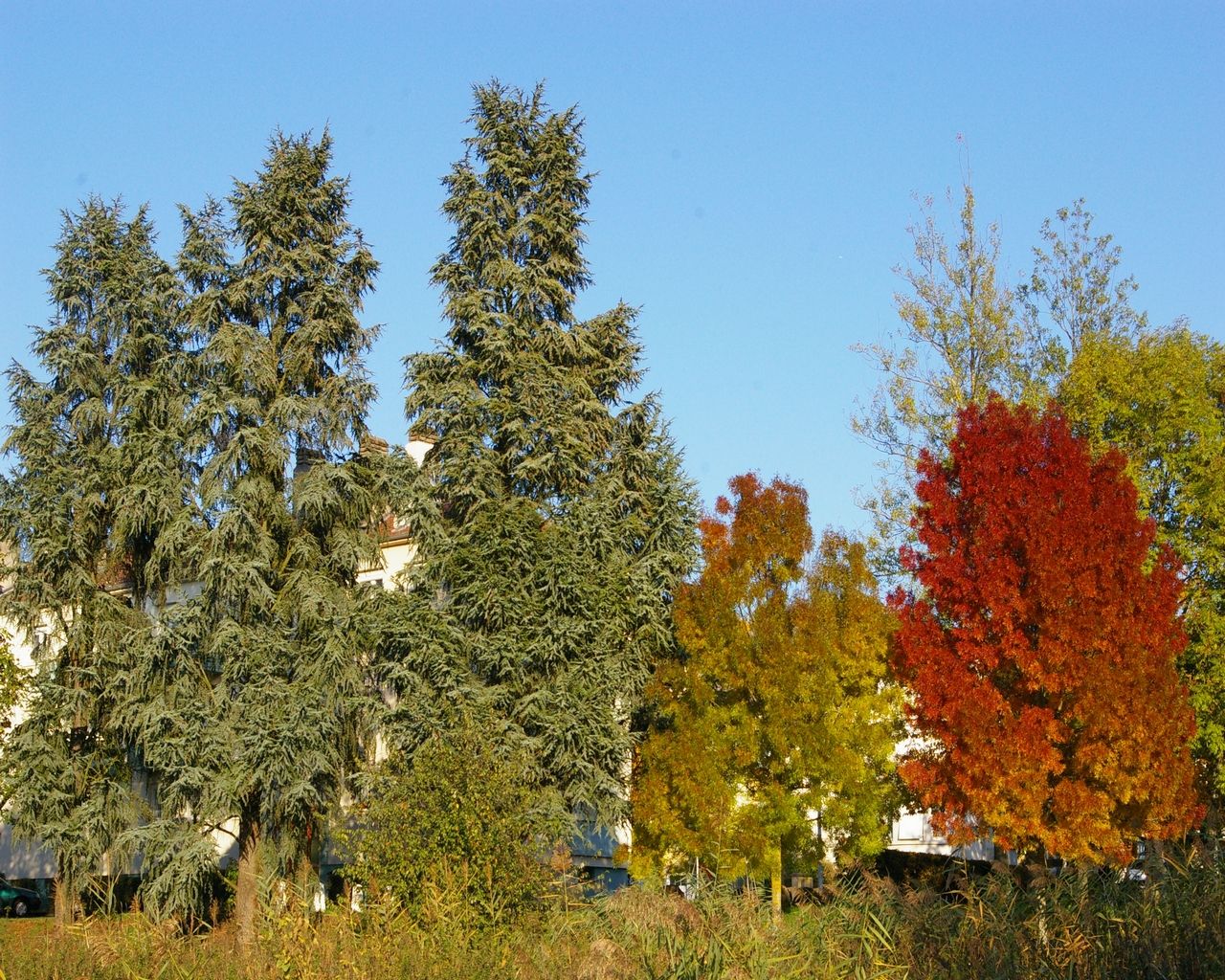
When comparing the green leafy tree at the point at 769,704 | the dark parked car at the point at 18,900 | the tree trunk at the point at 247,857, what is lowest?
the dark parked car at the point at 18,900

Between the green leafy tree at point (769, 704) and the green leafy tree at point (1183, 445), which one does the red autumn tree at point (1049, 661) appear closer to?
the green leafy tree at point (769, 704)

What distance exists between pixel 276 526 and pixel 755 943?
20.2 meters

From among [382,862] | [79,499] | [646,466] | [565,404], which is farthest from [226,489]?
[382,862]

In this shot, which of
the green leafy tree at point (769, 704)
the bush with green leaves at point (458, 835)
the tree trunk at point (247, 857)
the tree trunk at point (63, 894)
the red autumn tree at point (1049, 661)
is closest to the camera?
the bush with green leaves at point (458, 835)

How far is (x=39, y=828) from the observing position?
27.7 m

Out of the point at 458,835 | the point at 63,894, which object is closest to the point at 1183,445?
the point at 458,835

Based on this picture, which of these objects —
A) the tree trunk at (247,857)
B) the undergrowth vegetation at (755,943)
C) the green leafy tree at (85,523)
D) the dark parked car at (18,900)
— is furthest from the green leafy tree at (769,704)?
the dark parked car at (18,900)

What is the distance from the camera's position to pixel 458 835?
668 inches

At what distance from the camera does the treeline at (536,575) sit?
2128cm

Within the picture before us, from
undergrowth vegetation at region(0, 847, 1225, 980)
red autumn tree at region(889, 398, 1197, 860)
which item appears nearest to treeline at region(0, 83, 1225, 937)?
red autumn tree at region(889, 398, 1197, 860)

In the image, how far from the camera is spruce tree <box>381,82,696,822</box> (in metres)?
25.8

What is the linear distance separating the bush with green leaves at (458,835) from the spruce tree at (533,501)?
21.2 ft

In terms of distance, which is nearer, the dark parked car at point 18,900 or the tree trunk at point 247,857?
the tree trunk at point 247,857

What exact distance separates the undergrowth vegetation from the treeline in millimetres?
8372
